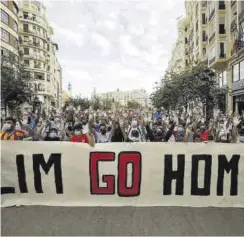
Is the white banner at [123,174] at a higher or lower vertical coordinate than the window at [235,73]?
lower

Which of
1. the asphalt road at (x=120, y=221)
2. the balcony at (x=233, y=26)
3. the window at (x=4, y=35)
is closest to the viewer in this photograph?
the asphalt road at (x=120, y=221)

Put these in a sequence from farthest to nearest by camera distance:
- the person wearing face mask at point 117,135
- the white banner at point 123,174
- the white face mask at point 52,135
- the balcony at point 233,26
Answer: the balcony at point 233,26 → the white face mask at point 52,135 → the person wearing face mask at point 117,135 → the white banner at point 123,174

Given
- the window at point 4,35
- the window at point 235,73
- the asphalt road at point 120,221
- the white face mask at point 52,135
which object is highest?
the window at point 4,35

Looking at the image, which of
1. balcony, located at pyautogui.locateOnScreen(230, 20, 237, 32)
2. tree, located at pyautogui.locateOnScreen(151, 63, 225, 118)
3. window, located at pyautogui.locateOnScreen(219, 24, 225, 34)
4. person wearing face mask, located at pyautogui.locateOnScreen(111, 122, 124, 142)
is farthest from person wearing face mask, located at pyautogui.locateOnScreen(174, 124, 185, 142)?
window, located at pyautogui.locateOnScreen(219, 24, 225, 34)

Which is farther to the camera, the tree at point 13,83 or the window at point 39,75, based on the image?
the window at point 39,75

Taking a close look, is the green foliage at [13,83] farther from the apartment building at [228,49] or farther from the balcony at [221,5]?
the balcony at [221,5]

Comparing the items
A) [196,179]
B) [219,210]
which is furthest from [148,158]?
[219,210]

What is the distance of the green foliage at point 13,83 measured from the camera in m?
34.8

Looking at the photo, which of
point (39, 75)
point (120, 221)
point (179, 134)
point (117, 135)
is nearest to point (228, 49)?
point (179, 134)

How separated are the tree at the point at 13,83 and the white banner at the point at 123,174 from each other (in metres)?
27.6

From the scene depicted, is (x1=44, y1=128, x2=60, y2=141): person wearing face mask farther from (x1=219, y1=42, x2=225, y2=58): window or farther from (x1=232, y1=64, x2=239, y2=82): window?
(x1=219, y1=42, x2=225, y2=58): window

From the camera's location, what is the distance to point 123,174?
7109mm

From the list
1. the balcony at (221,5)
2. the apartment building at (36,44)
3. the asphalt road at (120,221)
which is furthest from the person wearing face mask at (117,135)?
the apartment building at (36,44)

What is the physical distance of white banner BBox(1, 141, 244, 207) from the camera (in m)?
7.11
